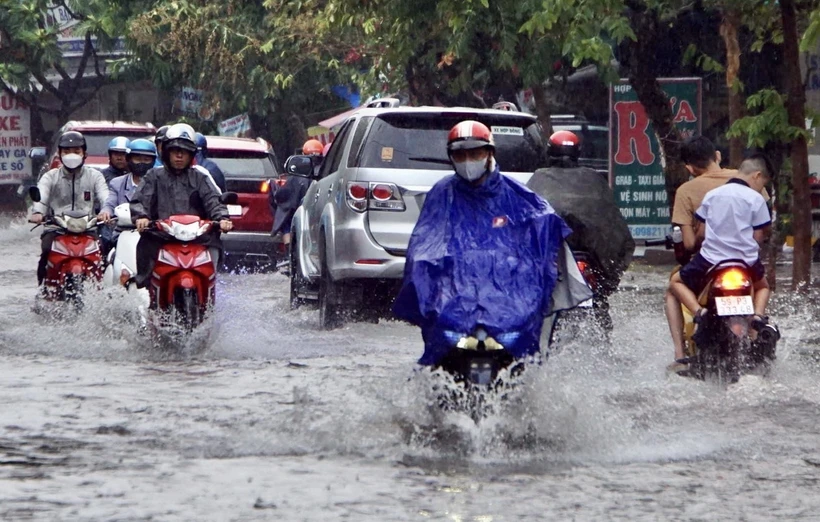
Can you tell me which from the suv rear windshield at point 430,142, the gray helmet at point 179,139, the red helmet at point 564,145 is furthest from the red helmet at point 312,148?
the red helmet at point 564,145

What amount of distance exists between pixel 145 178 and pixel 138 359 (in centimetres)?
122

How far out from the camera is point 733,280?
8906 millimetres

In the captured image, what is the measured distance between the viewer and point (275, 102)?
3127 centimetres

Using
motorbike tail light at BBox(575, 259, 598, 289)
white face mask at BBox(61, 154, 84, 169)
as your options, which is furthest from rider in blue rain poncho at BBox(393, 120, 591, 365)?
white face mask at BBox(61, 154, 84, 169)

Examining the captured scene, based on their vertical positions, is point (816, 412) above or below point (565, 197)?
below

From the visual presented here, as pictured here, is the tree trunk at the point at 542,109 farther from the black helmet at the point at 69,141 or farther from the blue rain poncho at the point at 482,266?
the blue rain poncho at the point at 482,266

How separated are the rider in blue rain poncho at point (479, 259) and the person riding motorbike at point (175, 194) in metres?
3.76

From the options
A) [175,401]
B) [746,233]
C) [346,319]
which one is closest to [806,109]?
[346,319]

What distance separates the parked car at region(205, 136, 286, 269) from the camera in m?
19.2

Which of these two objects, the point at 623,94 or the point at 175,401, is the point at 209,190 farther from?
the point at 623,94

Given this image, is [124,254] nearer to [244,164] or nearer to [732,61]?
[732,61]

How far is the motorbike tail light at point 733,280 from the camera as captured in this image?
8.88m

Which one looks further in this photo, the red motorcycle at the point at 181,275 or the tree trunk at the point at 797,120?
the tree trunk at the point at 797,120

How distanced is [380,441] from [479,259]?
2.96ft
